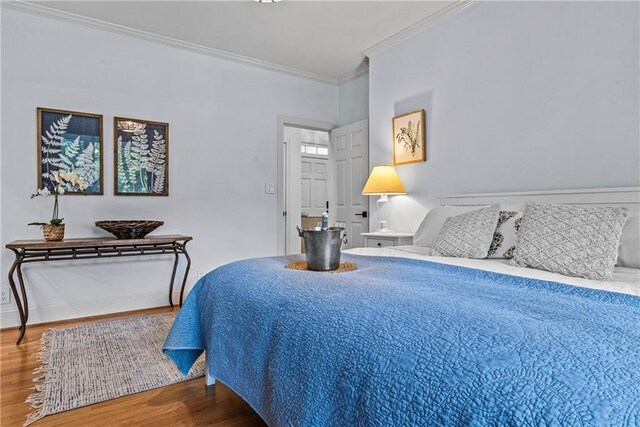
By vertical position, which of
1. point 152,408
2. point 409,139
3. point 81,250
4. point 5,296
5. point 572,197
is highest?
point 409,139

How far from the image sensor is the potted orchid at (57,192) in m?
2.92

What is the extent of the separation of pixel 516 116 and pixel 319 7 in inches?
69.8

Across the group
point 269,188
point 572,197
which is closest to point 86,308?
point 269,188

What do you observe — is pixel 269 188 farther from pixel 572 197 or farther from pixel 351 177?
pixel 572 197

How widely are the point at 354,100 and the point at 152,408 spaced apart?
152 inches

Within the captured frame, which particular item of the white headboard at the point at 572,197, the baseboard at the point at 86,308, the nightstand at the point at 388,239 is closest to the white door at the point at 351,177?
the nightstand at the point at 388,239

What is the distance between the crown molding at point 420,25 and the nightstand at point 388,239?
1853 millimetres

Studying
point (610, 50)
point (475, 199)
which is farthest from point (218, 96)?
point (610, 50)

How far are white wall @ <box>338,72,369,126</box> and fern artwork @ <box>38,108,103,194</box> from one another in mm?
2703

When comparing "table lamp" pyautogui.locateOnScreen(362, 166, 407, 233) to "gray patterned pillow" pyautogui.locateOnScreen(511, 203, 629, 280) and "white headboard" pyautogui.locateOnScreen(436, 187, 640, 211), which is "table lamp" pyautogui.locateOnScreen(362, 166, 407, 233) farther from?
"gray patterned pillow" pyautogui.locateOnScreen(511, 203, 629, 280)

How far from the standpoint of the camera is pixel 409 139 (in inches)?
138

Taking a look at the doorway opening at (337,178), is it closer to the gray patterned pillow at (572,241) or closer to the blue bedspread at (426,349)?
the gray patterned pillow at (572,241)

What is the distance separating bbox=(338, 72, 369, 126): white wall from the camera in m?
4.48

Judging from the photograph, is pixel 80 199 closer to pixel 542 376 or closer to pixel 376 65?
pixel 376 65
